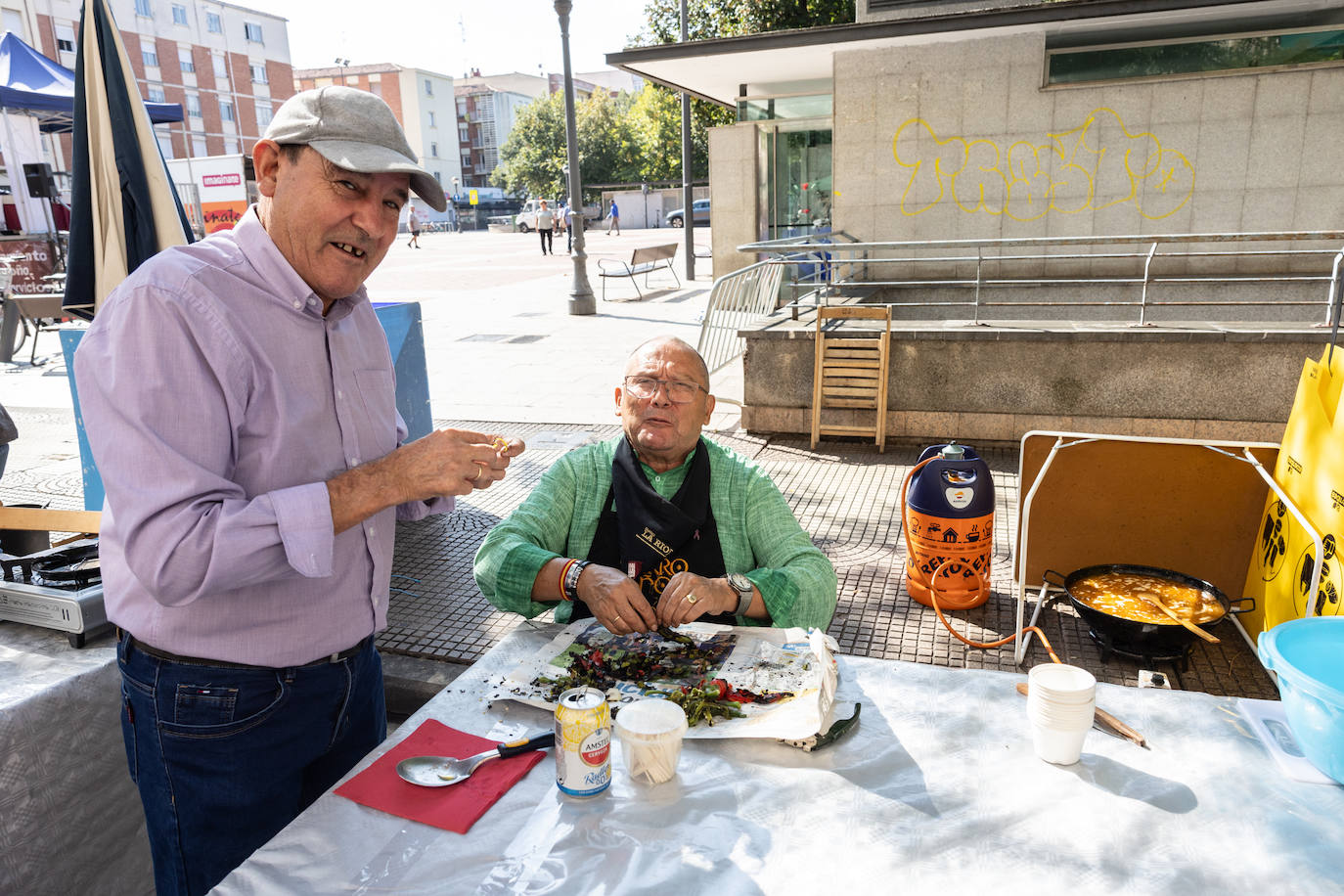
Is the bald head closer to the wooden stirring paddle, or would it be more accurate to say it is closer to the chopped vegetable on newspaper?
the chopped vegetable on newspaper

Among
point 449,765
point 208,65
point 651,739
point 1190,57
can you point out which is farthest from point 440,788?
point 208,65

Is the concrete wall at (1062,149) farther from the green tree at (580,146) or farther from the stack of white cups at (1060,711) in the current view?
the green tree at (580,146)

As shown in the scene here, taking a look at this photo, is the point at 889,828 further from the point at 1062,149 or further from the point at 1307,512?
the point at 1062,149

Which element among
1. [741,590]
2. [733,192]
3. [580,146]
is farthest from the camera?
[580,146]

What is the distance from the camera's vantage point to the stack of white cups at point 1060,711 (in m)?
1.69

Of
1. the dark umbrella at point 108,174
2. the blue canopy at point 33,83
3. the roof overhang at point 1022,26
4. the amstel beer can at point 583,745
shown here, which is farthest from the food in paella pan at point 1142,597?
the blue canopy at point 33,83

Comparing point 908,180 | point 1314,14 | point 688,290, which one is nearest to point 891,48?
point 908,180

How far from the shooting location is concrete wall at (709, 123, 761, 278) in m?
14.9

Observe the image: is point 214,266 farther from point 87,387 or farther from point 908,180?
point 908,180

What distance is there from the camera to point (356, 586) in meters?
1.89

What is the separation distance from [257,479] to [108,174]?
2.65 m

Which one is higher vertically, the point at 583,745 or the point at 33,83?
the point at 33,83

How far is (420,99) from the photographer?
7475 centimetres

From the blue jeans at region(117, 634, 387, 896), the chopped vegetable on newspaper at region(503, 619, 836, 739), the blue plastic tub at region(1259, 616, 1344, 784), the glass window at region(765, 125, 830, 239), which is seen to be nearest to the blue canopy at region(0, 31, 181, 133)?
the glass window at region(765, 125, 830, 239)
